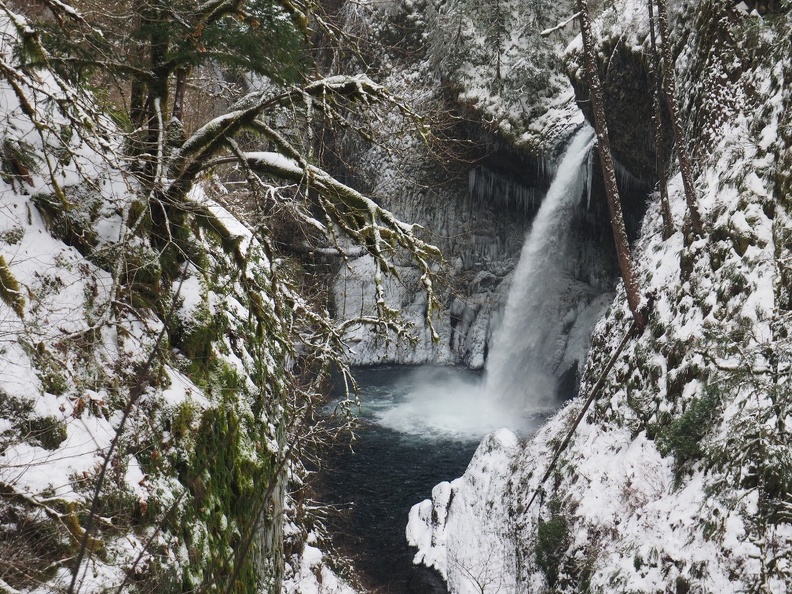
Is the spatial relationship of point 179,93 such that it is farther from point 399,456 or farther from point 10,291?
point 399,456

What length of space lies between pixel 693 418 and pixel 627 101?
9.25 metres

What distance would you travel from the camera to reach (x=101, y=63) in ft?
12.6

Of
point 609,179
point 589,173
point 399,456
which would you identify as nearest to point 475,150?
point 589,173

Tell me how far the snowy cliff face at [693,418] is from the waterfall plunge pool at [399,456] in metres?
0.85

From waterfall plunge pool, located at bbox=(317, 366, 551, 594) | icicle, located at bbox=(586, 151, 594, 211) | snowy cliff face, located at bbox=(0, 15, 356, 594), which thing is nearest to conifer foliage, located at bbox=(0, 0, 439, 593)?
snowy cliff face, located at bbox=(0, 15, 356, 594)

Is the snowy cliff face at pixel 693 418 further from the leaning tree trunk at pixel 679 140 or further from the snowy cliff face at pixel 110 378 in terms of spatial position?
the snowy cliff face at pixel 110 378

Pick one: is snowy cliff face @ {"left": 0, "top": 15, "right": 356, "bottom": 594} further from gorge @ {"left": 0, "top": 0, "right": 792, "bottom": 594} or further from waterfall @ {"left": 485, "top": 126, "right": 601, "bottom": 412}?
waterfall @ {"left": 485, "top": 126, "right": 601, "bottom": 412}

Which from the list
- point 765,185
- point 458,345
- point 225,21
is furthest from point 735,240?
point 458,345

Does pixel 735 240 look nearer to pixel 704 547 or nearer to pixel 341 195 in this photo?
pixel 704 547

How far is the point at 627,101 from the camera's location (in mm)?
14164

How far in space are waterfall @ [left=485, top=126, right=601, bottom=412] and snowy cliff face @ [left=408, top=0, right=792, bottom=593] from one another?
24.4 ft

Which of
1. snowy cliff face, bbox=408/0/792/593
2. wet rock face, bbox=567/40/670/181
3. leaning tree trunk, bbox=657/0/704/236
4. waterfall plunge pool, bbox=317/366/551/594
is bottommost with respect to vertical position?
waterfall plunge pool, bbox=317/366/551/594

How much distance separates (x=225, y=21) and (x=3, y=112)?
1.76 meters

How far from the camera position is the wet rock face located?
13602mm
